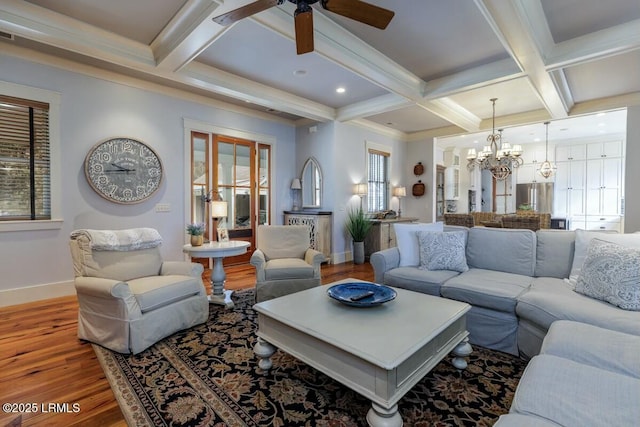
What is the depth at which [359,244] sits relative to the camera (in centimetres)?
552

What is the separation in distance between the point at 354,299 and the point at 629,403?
125 centimetres

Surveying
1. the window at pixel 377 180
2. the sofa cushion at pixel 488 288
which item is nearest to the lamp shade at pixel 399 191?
the window at pixel 377 180

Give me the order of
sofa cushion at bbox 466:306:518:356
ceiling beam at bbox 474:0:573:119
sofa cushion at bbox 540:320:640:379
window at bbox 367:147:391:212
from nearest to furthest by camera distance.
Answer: sofa cushion at bbox 540:320:640:379 → sofa cushion at bbox 466:306:518:356 → ceiling beam at bbox 474:0:573:119 → window at bbox 367:147:391:212

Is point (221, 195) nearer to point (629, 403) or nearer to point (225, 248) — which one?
point (225, 248)

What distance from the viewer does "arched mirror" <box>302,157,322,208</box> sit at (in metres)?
5.63

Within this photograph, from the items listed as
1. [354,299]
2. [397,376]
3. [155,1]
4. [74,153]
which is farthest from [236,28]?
[397,376]

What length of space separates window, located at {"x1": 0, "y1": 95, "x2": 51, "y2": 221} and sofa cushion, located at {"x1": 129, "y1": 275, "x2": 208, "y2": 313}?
182 cm

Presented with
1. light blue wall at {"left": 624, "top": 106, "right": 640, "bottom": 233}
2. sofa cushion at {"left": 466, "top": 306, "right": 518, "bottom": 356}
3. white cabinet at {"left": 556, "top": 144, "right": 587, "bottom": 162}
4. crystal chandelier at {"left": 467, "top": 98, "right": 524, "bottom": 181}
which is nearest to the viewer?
sofa cushion at {"left": 466, "top": 306, "right": 518, "bottom": 356}

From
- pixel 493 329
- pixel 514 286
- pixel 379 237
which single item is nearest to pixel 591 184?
pixel 379 237

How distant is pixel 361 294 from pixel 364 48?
261cm

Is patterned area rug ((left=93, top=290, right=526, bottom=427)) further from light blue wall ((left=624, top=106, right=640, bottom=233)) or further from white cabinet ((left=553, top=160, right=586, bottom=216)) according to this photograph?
white cabinet ((left=553, top=160, right=586, bottom=216))

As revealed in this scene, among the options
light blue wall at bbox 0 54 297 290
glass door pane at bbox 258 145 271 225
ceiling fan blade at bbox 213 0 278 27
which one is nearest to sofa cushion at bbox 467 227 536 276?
ceiling fan blade at bbox 213 0 278 27

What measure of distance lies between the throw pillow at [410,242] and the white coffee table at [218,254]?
66.1 inches

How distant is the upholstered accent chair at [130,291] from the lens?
2.21 metres
